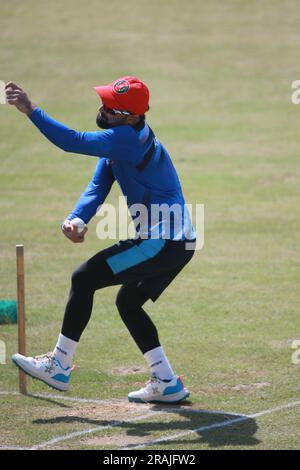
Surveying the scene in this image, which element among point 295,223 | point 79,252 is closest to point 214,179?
point 295,223

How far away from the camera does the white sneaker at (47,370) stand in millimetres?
7824

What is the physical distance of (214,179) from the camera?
1825 cm

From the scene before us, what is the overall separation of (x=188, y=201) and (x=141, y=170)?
9.14 m

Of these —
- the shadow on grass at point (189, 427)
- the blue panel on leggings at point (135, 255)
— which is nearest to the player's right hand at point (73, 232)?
the blue panel on leggings at point (135, 255)

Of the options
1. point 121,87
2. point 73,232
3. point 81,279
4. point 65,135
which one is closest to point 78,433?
point 81,279

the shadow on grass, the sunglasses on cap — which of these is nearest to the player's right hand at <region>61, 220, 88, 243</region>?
the sunglasses on cap

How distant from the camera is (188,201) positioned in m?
16.8

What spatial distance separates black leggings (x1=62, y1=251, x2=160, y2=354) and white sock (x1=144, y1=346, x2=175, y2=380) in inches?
1.8

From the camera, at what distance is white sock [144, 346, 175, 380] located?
7.98 metres

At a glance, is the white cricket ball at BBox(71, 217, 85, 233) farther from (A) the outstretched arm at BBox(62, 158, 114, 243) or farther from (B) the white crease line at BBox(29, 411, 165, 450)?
(B) the white crease line at BBox(29, 411, 165, 450)

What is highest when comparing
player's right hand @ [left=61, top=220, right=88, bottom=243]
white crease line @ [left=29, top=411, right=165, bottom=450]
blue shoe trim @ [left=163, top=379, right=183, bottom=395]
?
player's right hand @ [left=61, top=220, right=88, bottom=243]

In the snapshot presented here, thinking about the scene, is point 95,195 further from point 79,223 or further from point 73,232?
point 73,232
